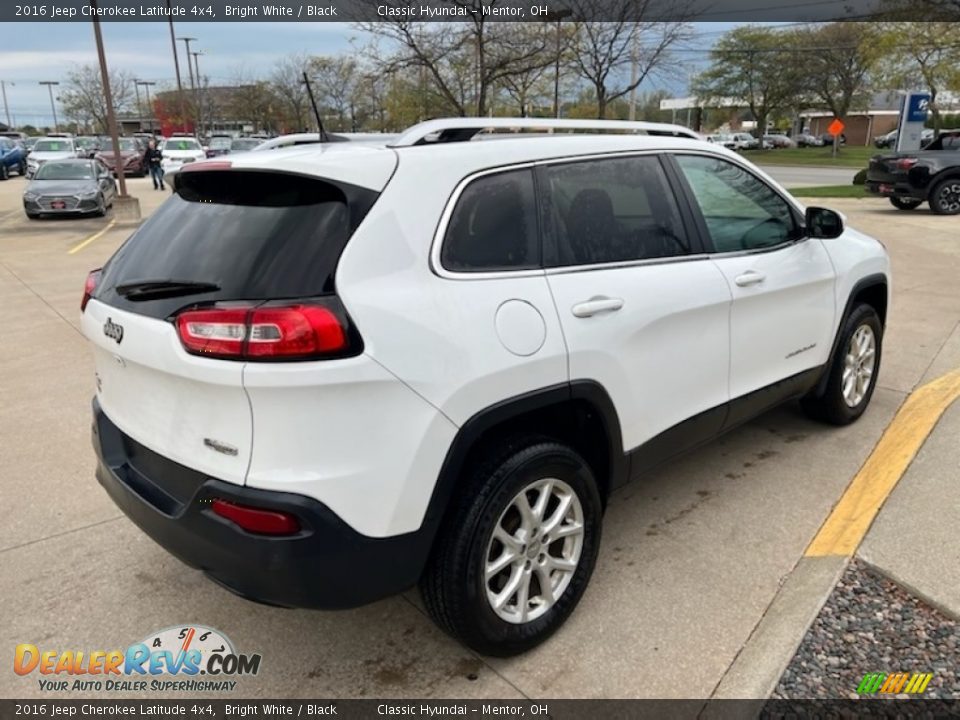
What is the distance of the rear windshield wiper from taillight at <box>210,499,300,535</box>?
634 millimetres

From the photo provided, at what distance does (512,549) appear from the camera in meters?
2.45

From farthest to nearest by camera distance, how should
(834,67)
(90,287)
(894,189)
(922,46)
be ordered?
(834,67) < (922,46) < (894,189) < (90,287)

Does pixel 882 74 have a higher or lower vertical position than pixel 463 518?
higher

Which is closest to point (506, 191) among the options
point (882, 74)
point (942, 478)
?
point (942, 478)

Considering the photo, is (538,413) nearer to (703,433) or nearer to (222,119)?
(703,433)

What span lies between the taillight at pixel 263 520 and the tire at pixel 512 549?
50 cm

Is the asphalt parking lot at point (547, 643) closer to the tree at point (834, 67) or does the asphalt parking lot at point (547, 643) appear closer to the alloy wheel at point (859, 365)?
the alloy wheel at point (859, 365)

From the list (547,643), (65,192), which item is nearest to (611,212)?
(547,643)

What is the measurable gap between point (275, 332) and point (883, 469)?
11.1 ft

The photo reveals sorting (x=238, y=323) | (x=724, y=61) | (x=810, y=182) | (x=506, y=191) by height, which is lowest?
(x=810, y=182)

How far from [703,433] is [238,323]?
6.97 ft

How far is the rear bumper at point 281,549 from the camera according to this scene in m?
2.00

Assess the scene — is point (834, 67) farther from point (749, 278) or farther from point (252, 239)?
point (252, 239)

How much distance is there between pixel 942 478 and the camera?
12.1 ft
